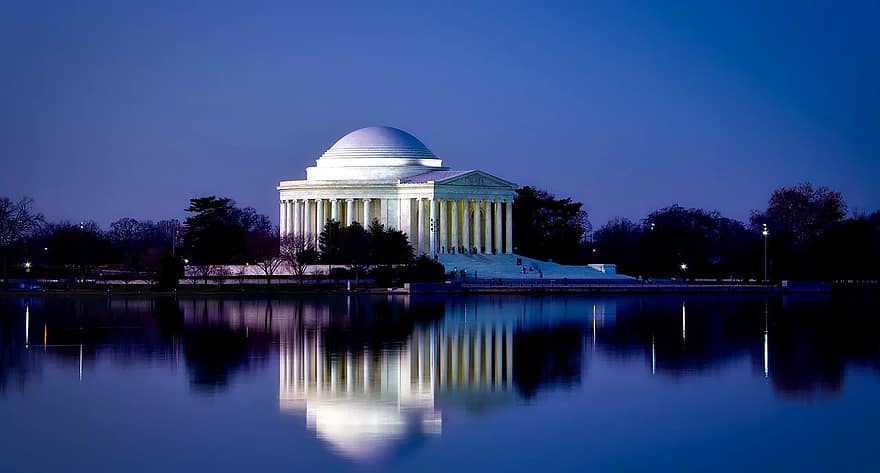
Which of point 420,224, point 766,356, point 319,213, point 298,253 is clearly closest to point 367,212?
point 319,213

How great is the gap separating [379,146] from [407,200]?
8.51 m

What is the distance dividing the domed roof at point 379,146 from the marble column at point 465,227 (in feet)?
28.5

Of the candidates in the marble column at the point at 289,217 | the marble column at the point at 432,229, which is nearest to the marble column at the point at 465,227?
the marble column at the point at 432,229

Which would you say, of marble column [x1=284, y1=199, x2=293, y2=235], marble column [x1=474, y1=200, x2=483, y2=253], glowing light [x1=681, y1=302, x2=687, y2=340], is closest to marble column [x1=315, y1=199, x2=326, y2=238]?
marble column [x1=284, y1=199, x2=293, y2=235]

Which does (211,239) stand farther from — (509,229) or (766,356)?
(766,356)

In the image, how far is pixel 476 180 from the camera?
122 meters

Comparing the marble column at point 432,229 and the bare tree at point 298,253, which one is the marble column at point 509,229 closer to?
the marble column at point 432,229

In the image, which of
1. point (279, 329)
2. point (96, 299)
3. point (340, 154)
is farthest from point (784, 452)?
point (340, 154)

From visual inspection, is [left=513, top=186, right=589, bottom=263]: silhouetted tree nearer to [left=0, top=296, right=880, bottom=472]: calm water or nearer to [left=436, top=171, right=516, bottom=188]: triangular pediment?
[left=436, top=171, right=516, bottom=188]: triangular pediment

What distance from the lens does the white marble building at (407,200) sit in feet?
395

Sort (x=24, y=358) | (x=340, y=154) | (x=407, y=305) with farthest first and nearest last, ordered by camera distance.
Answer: (x=340, y=154), (x=407, y=305), (x=24, y=358)

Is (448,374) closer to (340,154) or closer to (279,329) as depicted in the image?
(279,329)

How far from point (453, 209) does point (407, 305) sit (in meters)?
49.0

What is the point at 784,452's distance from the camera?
2345 cm
